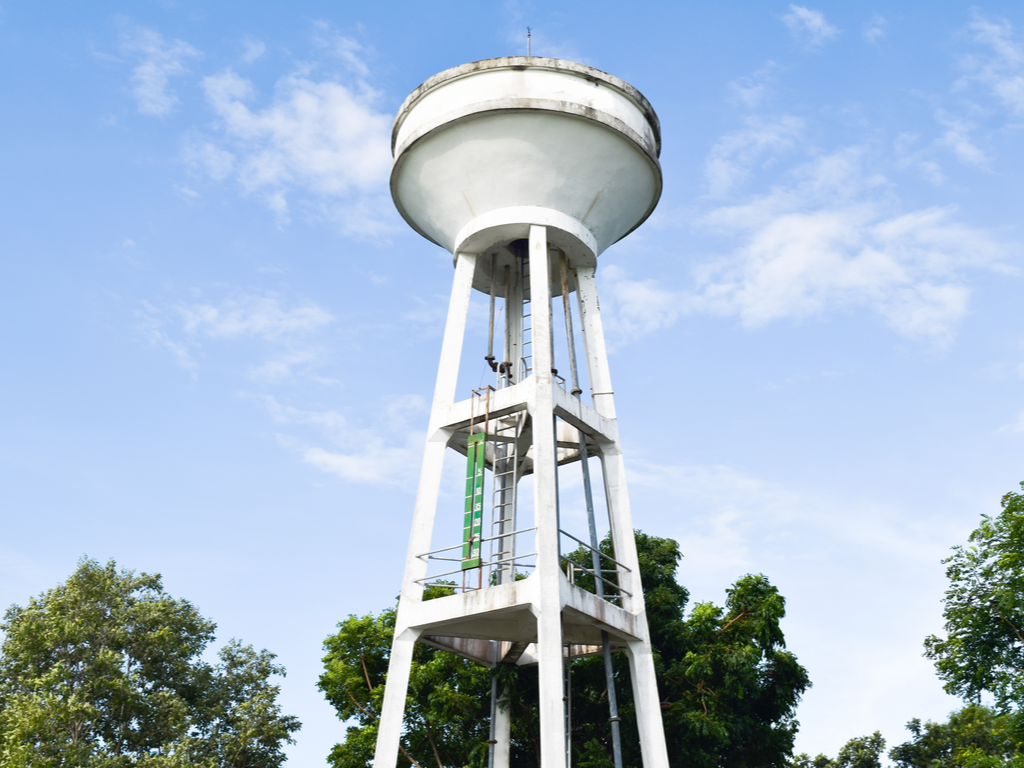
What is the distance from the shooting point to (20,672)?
29016 mm

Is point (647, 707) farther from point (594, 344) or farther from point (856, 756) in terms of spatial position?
point (856, 756)

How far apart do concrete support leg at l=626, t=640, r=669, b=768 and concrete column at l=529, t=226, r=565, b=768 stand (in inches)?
92.9

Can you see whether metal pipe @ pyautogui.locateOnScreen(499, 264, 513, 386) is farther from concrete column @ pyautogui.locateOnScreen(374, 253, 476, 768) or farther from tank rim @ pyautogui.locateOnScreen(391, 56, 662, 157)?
tank rim @ pyautogui.locateOnScreen(391, 56, 662, 157)

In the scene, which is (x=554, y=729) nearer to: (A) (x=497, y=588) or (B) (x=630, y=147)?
(A) (x=497, y=588)

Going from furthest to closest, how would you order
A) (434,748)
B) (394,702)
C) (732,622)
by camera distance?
1. (434,748)
2. (732,622)
3. (394,702)

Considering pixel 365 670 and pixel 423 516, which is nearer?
pixel 423 516

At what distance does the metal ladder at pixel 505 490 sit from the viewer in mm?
19234

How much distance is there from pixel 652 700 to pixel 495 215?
9.38 meters

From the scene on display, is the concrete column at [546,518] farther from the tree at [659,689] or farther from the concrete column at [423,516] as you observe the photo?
the tree at [659,689]

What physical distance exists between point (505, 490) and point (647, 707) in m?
4.93

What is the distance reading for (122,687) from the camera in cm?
2767

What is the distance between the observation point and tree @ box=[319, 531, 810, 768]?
71.0 feet

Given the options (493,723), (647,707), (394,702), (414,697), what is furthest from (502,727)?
(414,697)

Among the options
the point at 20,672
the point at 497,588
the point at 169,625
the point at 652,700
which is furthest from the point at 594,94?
the point at 20,672
